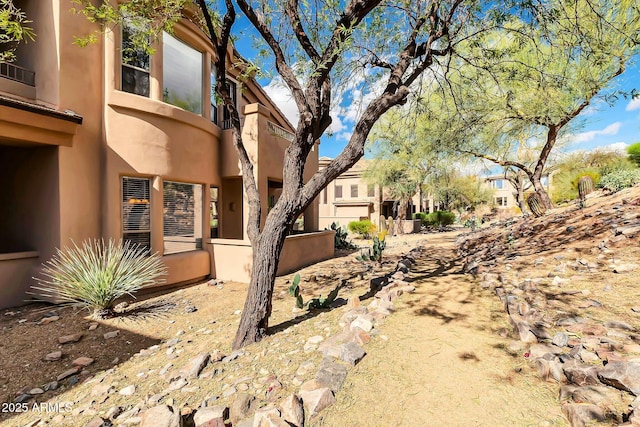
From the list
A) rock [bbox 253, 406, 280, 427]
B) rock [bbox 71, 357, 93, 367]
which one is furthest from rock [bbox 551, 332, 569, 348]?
rock [bbox 71, 357, 93, 367]

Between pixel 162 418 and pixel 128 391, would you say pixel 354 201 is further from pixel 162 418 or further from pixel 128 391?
pixel 162 418

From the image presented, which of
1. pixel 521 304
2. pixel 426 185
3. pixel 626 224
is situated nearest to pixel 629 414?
pixel 521 304

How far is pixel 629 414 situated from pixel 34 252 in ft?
31.4

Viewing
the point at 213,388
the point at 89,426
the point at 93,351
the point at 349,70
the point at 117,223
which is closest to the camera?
the point at 89,426

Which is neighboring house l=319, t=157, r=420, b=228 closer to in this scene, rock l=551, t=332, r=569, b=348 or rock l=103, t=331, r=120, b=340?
rock l=103, t=331, r=120, b=340

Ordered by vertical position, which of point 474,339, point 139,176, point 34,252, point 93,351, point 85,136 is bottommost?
point 93,351

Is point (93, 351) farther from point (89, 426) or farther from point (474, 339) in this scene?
point (474, 339)

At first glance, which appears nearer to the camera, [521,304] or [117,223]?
[521,304]

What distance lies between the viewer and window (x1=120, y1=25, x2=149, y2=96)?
7.14 meters

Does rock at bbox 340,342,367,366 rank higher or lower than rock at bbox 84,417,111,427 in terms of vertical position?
higher

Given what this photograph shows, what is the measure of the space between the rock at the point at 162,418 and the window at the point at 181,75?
7.52 metres

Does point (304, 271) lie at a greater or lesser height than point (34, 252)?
lesser

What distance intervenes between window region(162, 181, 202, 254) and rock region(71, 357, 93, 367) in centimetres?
347

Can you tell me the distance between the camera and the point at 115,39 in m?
6.98
